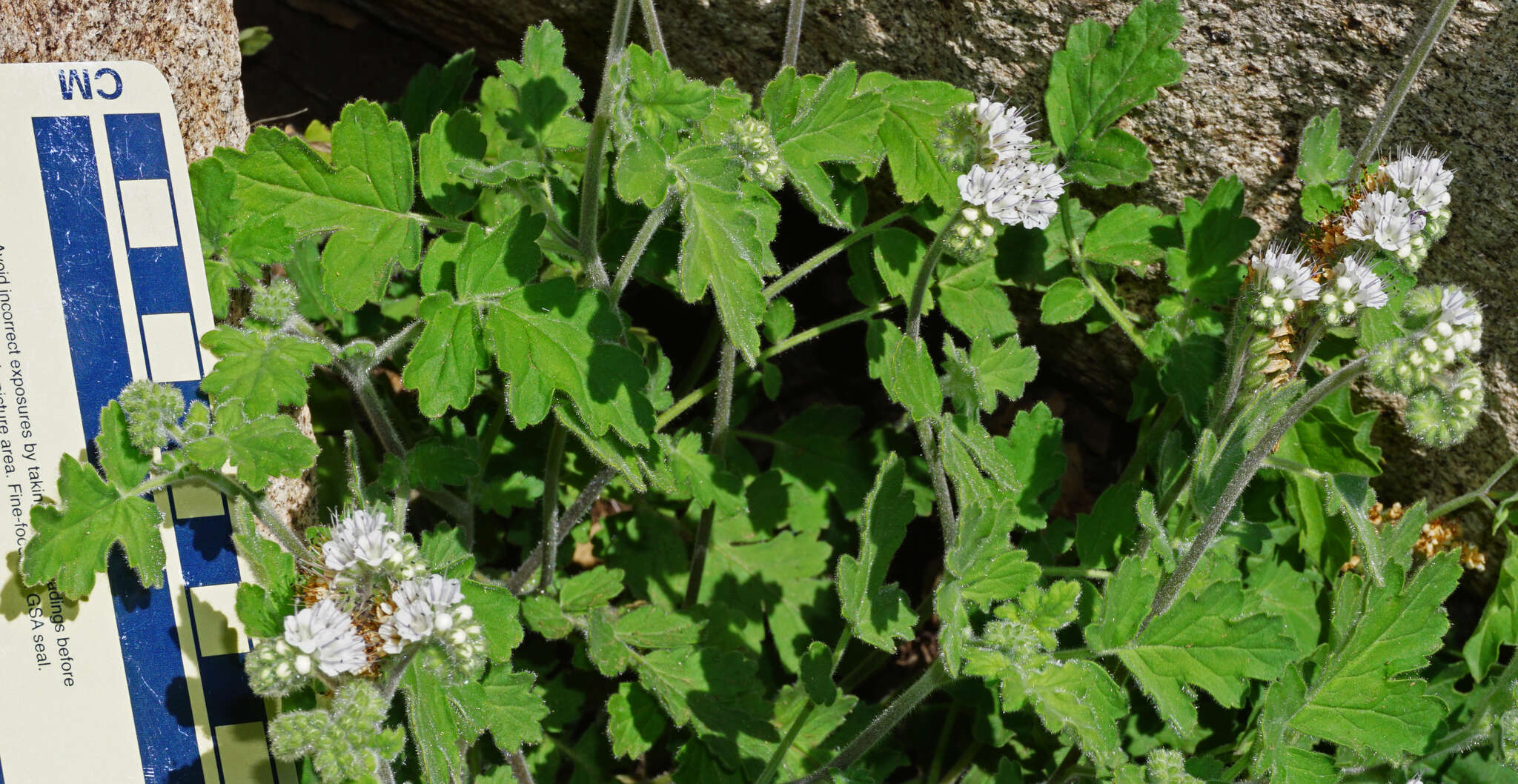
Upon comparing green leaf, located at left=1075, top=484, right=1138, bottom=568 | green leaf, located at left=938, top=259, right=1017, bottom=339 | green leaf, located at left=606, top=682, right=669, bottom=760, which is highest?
green leaf, located at left=938, top=259, right=1017, bottom=339

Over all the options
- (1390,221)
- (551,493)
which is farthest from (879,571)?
(1390,221)

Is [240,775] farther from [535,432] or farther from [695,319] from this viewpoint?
[695,319]

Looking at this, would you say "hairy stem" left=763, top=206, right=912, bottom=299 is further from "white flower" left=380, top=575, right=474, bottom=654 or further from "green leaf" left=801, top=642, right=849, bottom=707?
"white flower" left=380, top=575, right=474, bottom=654

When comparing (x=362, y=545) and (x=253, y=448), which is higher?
(x=253, y=448)

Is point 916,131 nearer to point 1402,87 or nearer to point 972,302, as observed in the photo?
point 972,302

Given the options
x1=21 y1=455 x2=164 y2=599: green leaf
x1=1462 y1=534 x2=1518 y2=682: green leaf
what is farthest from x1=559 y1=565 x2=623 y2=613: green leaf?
x1=1462 y1=534 x2=1518 y2=682: green leaf

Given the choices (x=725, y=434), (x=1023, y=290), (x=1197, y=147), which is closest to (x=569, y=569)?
(x=725, y=434)

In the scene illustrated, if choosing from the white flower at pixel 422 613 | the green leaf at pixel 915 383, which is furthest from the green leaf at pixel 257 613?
the green leaf at pixel 915 383
